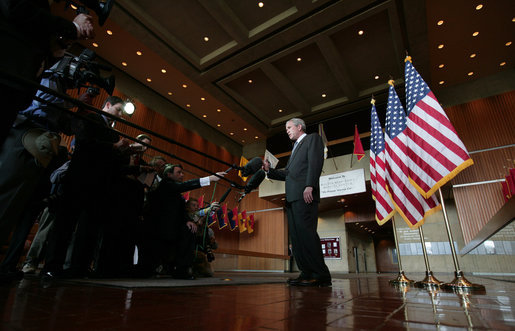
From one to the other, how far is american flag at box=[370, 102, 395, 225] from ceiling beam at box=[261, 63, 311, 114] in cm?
507

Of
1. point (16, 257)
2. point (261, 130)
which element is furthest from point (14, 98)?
point (261, 130)

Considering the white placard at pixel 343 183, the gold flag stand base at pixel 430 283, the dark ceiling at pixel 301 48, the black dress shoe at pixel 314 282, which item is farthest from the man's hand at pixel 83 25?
the white placard at pixel 343 183

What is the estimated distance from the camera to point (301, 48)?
23.9 feet

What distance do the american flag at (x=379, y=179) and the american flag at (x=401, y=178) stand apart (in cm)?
20

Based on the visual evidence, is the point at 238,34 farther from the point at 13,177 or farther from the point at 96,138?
the point at 13,177

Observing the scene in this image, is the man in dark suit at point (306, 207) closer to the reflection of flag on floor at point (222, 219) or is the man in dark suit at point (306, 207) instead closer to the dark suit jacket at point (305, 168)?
the dark suit jacket at point (305, 168)

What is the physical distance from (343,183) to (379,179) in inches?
219

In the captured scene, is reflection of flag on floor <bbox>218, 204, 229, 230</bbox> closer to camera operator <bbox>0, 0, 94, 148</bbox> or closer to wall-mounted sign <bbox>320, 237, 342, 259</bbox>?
wall-mounted sign <bbox>320, 237, 342, 259</bbox>

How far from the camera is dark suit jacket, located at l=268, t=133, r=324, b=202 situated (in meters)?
2.18

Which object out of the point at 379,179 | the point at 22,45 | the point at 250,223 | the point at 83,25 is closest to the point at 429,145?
the point at 379,179

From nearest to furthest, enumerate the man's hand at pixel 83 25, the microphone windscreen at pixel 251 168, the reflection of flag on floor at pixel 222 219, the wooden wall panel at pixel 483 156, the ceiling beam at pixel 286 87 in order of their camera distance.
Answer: the man's hand at pixel 83 25
the microphone windscreen at pixel 251 168
the wooden wall panel at pixel 483 156
the ceiling beam at pixel 286 87
the reflection of flag on floor at pixel 222 219

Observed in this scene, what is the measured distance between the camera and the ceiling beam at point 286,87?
8.05 metres

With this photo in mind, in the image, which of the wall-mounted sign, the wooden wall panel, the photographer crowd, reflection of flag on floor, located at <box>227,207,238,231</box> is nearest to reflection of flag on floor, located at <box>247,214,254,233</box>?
reflection of flag on floor, located at <box>227,207,238,231</box>

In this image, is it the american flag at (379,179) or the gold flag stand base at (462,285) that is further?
the american flag at (379,179)
